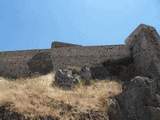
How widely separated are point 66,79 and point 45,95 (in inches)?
131

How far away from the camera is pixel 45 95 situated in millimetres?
26406

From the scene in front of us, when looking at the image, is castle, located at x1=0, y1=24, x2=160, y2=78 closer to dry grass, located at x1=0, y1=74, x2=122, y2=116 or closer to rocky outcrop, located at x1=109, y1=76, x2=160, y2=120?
dry grass, located at x1=0, y1=74, x2=122, y2=116

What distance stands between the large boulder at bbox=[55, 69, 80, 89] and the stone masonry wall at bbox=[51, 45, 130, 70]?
4062mm

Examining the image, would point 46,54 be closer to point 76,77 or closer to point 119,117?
point 76,77

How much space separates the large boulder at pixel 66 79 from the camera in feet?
95.5

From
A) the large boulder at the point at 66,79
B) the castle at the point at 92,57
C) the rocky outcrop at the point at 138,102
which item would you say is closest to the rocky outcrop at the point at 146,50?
the castle at the point at 92,57

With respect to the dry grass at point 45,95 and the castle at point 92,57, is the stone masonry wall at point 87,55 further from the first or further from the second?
the dry grass at point 45,95

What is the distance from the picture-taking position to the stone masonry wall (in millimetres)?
34281

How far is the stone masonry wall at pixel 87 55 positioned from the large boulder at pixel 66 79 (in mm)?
4062

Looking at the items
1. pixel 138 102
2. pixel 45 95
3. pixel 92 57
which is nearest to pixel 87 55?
pixel 92 57

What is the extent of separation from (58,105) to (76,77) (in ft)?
16.6

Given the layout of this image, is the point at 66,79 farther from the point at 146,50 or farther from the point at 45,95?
the point at 146,50

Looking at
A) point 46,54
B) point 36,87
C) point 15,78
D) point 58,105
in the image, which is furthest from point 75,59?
point 58,105

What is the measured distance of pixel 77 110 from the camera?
Answer: 25.1 meters
